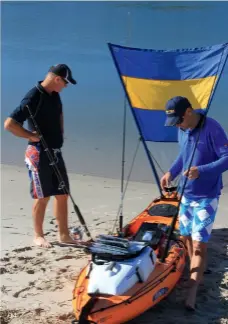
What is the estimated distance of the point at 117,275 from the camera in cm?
352

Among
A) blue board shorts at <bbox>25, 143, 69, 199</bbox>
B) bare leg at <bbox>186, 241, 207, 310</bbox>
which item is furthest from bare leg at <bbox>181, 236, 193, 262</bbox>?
blue board shorts at <bbox>25, 143, 69, 199</bbox>

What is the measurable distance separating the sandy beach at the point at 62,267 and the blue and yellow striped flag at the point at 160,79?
1.16 metres

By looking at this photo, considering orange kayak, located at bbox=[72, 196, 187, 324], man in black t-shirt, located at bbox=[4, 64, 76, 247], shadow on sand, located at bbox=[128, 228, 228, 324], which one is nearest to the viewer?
orange kayak, located at bbox=[72, 196, 187, 324]

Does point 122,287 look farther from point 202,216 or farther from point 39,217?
point 39,217

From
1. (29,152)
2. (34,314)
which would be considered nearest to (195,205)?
(34,314)

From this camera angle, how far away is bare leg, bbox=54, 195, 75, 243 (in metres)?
5.18

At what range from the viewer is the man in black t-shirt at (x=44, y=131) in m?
4.91

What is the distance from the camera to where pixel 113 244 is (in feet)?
12.2

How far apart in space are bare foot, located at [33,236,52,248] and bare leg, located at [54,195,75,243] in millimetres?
143

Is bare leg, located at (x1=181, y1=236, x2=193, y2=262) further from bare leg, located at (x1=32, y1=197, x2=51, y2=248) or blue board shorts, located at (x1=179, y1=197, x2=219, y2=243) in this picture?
bare leg, located at (x1=32, y1=197, x2=51, y2=248)

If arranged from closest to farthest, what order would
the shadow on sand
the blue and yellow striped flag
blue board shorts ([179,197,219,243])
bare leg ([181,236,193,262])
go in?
the shadow on sand
blue board shorts ([179,197,219,243])
bare leg ([181,236,193,262])
the blue and yellow striped flag

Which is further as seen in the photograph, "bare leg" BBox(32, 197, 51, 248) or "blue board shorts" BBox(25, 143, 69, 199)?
"bare leg" BBox(32, 197, 51, 248)

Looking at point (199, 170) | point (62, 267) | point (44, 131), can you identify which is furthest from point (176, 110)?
point (62, 267)

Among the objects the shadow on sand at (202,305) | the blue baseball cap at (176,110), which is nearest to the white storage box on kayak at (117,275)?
the shadow on sand at (202,305)
